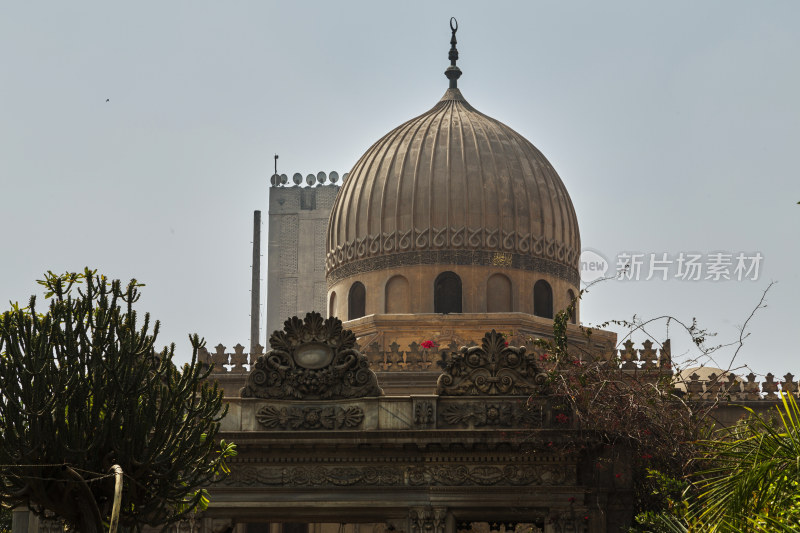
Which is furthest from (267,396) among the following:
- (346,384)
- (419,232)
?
(419,232)

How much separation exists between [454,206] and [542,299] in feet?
10.3

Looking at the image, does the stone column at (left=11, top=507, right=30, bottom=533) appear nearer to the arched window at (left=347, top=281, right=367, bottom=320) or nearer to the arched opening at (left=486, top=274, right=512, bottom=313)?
the arched window at (left=347, top=281, right=367, bottom=320)

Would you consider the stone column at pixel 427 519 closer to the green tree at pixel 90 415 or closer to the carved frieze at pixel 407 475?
the carved frieze at pixel 407 475

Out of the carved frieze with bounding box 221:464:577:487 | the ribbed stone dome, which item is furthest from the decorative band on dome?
the carved frieze with bounding box 221:464:577:487

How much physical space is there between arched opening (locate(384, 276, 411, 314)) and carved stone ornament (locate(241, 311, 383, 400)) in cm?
986

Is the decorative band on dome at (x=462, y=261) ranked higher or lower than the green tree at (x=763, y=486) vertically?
higher

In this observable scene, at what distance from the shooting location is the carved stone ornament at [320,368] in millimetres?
22203

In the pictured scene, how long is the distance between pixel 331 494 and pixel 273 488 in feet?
3.20

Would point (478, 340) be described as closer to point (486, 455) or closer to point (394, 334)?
point (394, 334)

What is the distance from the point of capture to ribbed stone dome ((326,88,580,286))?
3216cm

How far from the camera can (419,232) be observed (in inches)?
1271

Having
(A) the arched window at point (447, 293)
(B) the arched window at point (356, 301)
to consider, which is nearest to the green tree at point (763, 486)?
(A) the arched window at point (447, 293)

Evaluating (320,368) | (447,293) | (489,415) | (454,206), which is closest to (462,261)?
(447,293)

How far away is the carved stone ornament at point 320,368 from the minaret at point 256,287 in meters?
25.6
